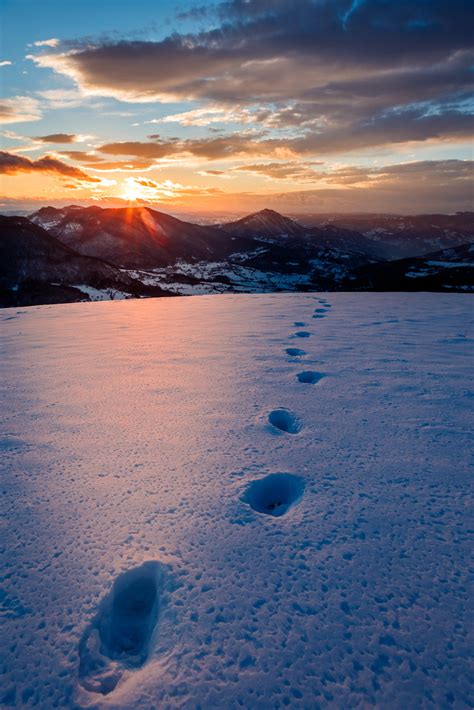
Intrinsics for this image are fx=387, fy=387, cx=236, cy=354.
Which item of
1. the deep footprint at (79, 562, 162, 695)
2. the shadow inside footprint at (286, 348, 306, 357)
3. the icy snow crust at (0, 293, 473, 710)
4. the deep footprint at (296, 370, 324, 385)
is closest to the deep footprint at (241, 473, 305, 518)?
the icy snow crust at (0, 293, 473, 710)

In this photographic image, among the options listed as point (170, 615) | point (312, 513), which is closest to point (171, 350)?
point (312, 513)

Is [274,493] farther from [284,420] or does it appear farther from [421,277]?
[421,277]

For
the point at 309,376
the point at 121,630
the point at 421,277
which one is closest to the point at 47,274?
the point at 421,277

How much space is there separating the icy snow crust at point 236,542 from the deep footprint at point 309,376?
78 millimetres

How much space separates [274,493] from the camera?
281 cm

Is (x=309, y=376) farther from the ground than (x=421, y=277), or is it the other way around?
(x=309, y=376)

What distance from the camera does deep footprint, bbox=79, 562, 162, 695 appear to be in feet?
5.32

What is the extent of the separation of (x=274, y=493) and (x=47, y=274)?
10474cm

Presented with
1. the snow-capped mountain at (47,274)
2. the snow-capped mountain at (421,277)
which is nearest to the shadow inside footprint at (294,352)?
the snow-capped mountain at (47,274)

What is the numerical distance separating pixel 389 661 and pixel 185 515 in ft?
4.17

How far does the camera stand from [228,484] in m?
2.71

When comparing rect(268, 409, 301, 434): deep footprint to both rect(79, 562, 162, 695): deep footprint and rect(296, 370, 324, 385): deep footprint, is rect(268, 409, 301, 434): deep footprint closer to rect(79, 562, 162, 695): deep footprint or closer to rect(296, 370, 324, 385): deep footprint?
rect(296, 370, 324, 385): deep footprint

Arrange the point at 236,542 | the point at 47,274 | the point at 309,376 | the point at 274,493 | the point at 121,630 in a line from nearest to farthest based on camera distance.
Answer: the point at 121,630 < the point at 236,542 < the point at 274,493 < the point at 309,376 < the point at 47,274

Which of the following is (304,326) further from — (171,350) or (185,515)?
(185,515)
